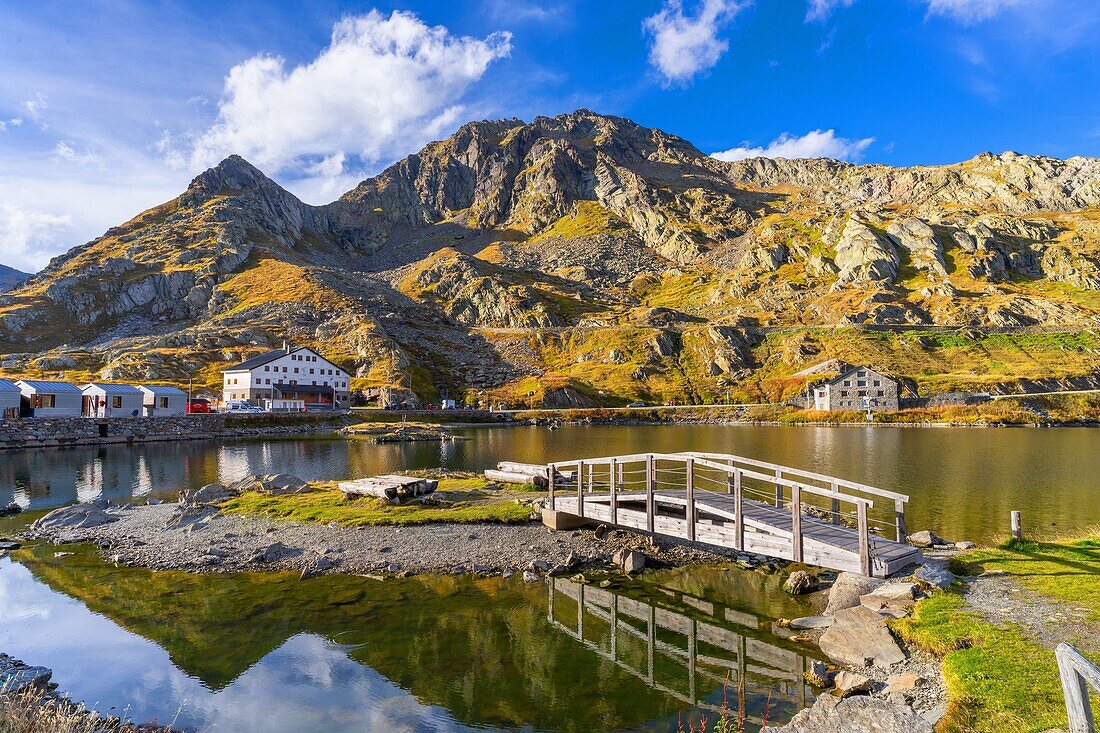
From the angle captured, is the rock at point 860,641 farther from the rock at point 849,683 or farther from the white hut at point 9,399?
the white hut at point 9,399

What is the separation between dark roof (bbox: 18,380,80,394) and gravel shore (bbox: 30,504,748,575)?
3067 inches

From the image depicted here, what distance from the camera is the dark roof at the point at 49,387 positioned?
87.9 metres

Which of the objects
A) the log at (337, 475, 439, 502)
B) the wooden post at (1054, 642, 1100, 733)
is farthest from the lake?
the log at (337, 475, 439, 502)

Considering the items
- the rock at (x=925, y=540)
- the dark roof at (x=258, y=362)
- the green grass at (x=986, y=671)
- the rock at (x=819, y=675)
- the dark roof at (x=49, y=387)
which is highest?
the dark roof at (x=258, y=362)

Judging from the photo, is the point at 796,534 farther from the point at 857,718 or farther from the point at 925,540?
the point at 925,540

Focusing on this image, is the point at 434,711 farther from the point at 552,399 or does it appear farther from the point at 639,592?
the point at 552,399

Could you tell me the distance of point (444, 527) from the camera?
30266mm

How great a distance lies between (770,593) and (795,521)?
342 cm

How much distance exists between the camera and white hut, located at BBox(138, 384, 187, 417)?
323 ft

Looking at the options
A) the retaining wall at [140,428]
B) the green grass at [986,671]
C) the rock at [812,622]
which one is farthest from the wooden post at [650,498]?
the retaining wall at [140,428]

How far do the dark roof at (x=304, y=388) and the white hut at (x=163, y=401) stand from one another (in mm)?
20320

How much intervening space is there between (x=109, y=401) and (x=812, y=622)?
112 metres

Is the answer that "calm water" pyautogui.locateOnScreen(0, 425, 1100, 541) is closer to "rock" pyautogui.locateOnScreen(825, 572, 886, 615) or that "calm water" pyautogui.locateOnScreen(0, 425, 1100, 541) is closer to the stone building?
"rock" pyautogui.locateOnScreen(825, 572, 886, 615)

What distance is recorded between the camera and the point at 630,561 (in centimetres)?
2489
